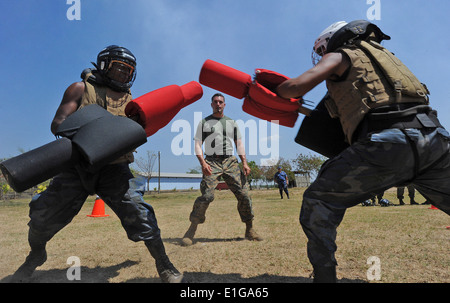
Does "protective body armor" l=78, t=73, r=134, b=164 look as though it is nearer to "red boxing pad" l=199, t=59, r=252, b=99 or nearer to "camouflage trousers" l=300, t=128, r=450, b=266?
"red boxing pad" l=199, t=59, r=252, b=99

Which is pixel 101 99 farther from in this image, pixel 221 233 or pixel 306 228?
pixel 221 233

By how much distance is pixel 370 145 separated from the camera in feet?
5.71

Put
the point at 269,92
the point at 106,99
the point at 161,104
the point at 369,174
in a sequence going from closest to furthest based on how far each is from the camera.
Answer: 1. the point at 369,174
2. the point at 269,92
3. the point at 161,104
4. the point at 106,99

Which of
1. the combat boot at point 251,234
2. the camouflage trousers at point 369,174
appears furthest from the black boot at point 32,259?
the combat boot at point 251,234

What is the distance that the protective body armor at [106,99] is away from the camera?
2.52 metres

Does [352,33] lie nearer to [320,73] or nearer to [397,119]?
[320,73]

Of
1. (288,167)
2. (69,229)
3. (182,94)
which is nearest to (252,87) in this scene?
(182,94)

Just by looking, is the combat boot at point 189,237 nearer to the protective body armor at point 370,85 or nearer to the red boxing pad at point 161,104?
the red boxing pad at point 161,104

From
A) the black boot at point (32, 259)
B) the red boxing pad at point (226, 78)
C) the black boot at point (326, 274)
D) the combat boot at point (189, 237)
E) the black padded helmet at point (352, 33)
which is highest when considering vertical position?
the black padded helmet at point (352, 33)

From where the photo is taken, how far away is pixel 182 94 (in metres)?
2.62

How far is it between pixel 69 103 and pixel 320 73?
2.19m

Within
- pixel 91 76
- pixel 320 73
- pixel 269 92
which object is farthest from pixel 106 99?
pixel 320 73

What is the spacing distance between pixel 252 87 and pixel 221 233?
3.38 m

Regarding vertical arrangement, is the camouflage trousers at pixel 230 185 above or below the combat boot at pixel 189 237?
above
